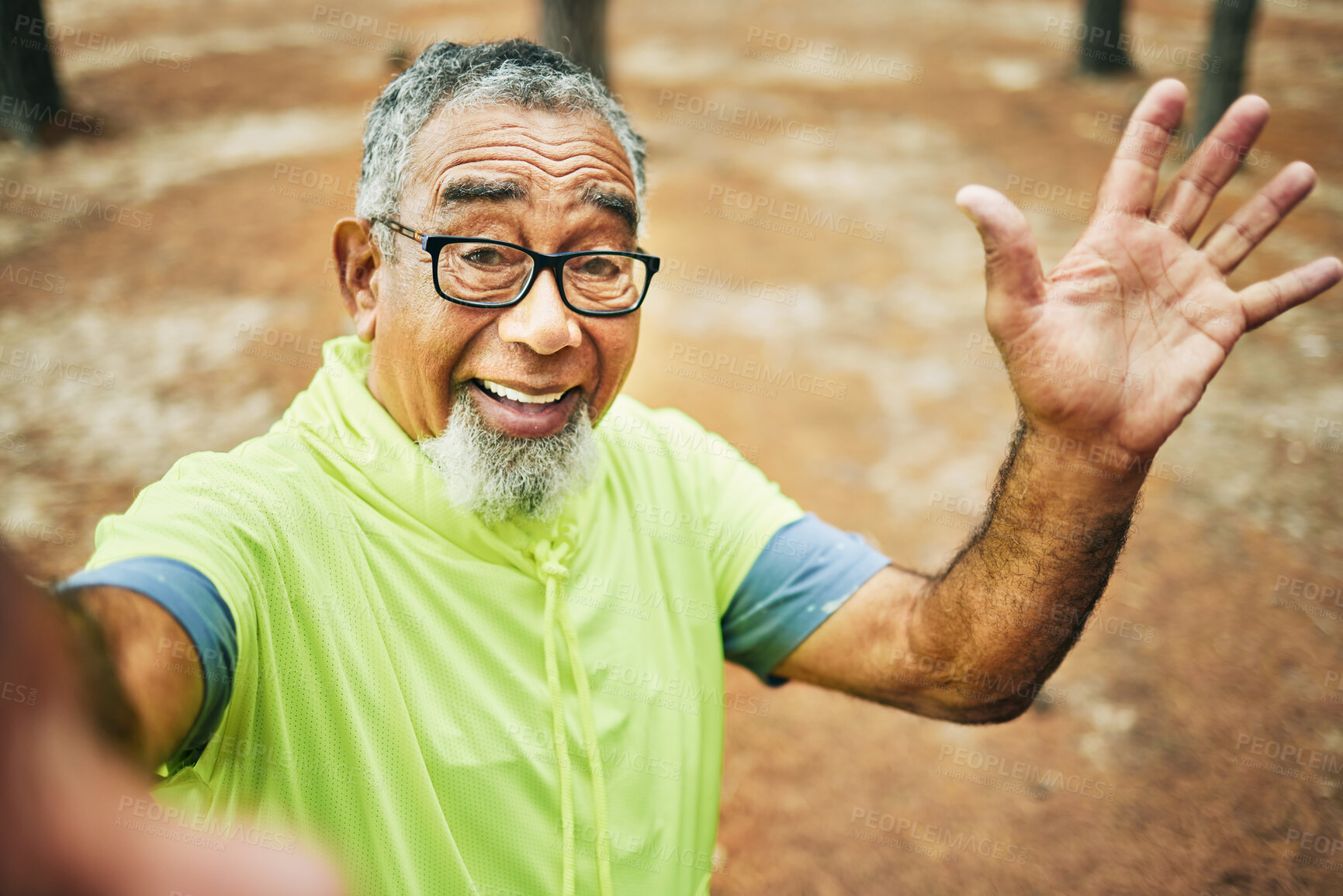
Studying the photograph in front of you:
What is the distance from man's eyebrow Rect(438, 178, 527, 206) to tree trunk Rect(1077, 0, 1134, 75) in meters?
14.3

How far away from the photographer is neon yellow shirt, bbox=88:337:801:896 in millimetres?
1474

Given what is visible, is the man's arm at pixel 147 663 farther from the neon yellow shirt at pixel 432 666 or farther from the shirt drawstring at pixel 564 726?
the shirt drawstring at pixel 564 726

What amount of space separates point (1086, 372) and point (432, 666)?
1366 millimetres

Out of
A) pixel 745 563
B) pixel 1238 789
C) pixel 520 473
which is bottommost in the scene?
pixel 1238 789

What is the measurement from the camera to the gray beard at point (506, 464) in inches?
68.9

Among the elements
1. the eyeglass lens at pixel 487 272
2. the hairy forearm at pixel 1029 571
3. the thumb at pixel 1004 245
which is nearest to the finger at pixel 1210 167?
the thumb at pixel 1004 245

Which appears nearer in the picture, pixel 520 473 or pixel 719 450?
pixel 520 473

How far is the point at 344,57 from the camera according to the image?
46.3ft

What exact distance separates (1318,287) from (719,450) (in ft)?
4.50

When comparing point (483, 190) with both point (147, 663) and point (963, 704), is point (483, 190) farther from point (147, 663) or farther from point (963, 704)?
point (963, 704)

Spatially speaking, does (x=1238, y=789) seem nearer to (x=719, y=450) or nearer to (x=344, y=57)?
(x=719, y=450)

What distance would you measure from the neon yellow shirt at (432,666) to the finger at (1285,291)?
1202 millimetres

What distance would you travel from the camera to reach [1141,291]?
1822 mm

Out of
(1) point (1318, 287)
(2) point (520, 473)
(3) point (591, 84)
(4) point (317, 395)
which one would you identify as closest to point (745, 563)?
(2) point (520, 473)
